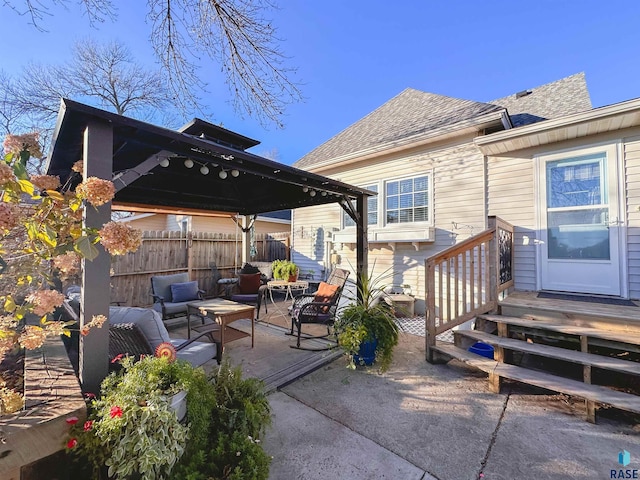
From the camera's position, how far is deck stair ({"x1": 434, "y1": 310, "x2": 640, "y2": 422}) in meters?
2.56

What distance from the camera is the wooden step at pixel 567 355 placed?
8.66 ft

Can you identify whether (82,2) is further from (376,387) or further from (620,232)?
(620,232)

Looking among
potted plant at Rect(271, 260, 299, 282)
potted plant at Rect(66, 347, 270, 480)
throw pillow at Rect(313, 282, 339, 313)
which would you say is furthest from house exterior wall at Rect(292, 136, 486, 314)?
potted plant at Rect(66, 347, 270, 480)

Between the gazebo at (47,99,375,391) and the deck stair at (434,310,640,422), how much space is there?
2.04 m

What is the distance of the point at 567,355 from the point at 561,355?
0.05 metres

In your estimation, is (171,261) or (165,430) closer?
Answer: (165,430)

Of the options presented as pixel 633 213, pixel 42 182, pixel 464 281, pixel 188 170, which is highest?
pixel 188 170

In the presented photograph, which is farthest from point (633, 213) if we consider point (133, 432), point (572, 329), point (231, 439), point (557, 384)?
point (133, 432)

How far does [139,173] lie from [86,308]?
117 centimetres

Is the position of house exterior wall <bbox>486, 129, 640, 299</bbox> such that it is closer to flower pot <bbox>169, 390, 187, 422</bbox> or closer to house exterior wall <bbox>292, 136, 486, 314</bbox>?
house exterior wall <bbox>292, 136, 486, 314</bbox>

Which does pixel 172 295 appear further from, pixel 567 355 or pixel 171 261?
pixel 567 355

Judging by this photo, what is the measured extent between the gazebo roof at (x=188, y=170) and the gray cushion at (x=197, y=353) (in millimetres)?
1753

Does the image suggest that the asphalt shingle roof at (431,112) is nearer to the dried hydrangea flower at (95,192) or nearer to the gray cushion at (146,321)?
the gray cushion at (146,321)

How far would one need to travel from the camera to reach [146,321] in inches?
104
